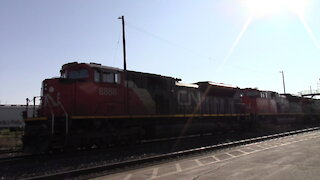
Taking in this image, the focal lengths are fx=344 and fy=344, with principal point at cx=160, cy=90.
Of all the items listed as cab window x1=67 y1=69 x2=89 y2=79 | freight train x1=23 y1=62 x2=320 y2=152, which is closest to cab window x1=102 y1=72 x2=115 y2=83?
freight train x1=23 y1=62 x2=320 y2=152

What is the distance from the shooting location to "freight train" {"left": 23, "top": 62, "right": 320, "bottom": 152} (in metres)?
14.2

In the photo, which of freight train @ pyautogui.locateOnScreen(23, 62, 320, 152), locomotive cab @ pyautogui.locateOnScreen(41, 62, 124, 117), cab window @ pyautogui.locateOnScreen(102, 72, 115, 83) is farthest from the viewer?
cab window @ pyautogui.locateOnScreen(102, 72, 115, 83)

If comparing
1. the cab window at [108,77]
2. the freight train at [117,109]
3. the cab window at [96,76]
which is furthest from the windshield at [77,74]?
the cab window at [108,77]

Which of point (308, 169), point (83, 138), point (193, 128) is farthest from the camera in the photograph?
point (193, 128)

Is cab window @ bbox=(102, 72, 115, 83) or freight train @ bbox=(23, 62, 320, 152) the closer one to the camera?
freight train @ bbox=(23, 62, 320, 152)

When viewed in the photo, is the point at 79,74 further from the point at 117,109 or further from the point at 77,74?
the point at 117,109

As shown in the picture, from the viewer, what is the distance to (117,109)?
54.4 ft

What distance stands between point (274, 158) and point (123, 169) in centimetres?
528

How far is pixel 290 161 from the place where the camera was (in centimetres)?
1111

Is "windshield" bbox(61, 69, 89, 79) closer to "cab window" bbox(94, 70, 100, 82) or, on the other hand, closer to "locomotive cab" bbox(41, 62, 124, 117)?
"locomotive cab" bbox(41, 62, 124, 117)

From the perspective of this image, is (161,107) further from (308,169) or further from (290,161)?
(308,169)

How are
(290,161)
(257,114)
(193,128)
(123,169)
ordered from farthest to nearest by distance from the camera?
(257,114) < (193,128) < (290,161) < (123,169)

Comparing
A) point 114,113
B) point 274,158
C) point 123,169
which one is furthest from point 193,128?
point 123,169

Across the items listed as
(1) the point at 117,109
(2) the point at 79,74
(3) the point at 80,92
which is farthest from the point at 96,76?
(1) the point at 117,109
